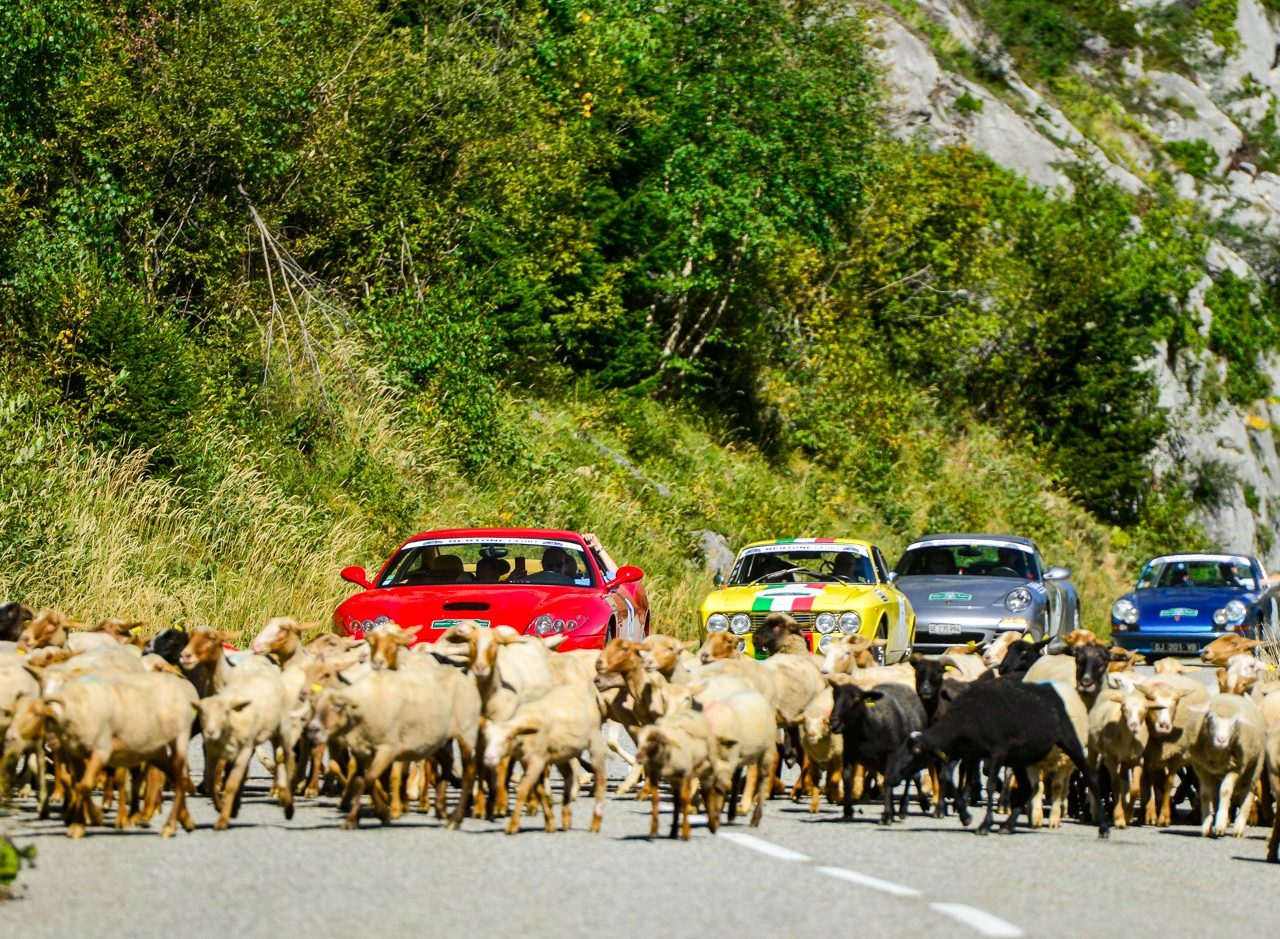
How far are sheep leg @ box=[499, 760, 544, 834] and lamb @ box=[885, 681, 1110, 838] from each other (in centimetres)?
254

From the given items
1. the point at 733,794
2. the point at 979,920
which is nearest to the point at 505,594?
the point at 733,794

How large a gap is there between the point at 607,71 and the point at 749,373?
939 cm

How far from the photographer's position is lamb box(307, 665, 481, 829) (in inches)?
454

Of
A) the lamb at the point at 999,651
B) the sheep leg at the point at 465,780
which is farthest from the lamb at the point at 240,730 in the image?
the lamb at the point at 999,651

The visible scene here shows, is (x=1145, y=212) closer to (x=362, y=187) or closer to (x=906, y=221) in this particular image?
(x=906, y=221)

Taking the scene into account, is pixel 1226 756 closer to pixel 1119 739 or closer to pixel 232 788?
pixel 1119 739

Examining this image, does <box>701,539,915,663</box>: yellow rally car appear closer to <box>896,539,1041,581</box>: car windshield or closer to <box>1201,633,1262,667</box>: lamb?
<box>896,539,1041,581</box>: car windshield

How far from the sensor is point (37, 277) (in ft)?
86.6

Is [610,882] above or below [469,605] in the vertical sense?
below

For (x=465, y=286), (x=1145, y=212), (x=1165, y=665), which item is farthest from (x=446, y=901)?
(x=1145, y=212)

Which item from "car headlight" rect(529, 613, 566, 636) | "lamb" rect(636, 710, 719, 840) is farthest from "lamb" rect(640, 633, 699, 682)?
"car headlight" rect(529, 613, 566, 636)

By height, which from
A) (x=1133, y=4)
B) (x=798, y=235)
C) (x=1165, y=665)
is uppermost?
(x=1133, y=4)

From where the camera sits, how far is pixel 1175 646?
28109 millimetres

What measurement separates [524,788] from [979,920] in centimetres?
346
